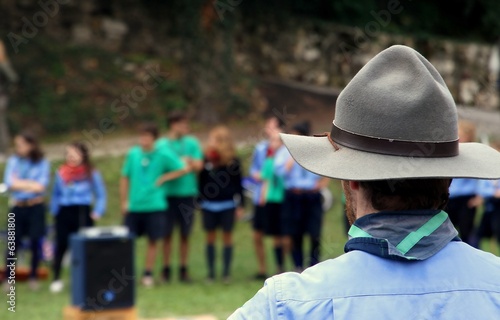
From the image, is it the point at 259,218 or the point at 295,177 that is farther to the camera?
the point at 259,218

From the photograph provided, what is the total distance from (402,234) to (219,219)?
847cm

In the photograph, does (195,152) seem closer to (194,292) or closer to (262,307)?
(194,292)

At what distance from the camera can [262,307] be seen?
1.89 meters

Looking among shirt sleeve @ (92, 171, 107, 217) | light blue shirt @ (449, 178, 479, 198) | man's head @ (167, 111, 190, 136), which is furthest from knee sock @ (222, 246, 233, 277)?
light blue shirt @ (449, 178, 479, 198)

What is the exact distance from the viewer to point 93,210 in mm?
10141

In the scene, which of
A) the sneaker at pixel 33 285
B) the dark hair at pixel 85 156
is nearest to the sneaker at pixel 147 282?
the sneaker at pixel 33 285

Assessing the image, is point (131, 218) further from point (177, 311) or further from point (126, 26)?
point (126, 26)

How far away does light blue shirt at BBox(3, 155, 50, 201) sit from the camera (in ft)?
32.3

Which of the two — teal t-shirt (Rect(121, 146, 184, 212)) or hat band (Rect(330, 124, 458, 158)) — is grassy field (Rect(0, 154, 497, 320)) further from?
hat band (Rect(330, 124, 458, 158))

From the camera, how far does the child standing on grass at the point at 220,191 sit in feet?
33.4

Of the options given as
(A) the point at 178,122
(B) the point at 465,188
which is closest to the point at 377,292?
(A) the point at 178,122

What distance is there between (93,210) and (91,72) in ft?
30.3

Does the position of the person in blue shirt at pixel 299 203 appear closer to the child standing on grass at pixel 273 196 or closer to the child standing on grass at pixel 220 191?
the child standing on grass at pixel 273 196

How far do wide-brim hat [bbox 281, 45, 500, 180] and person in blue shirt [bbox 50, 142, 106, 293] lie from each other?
7943 mm
